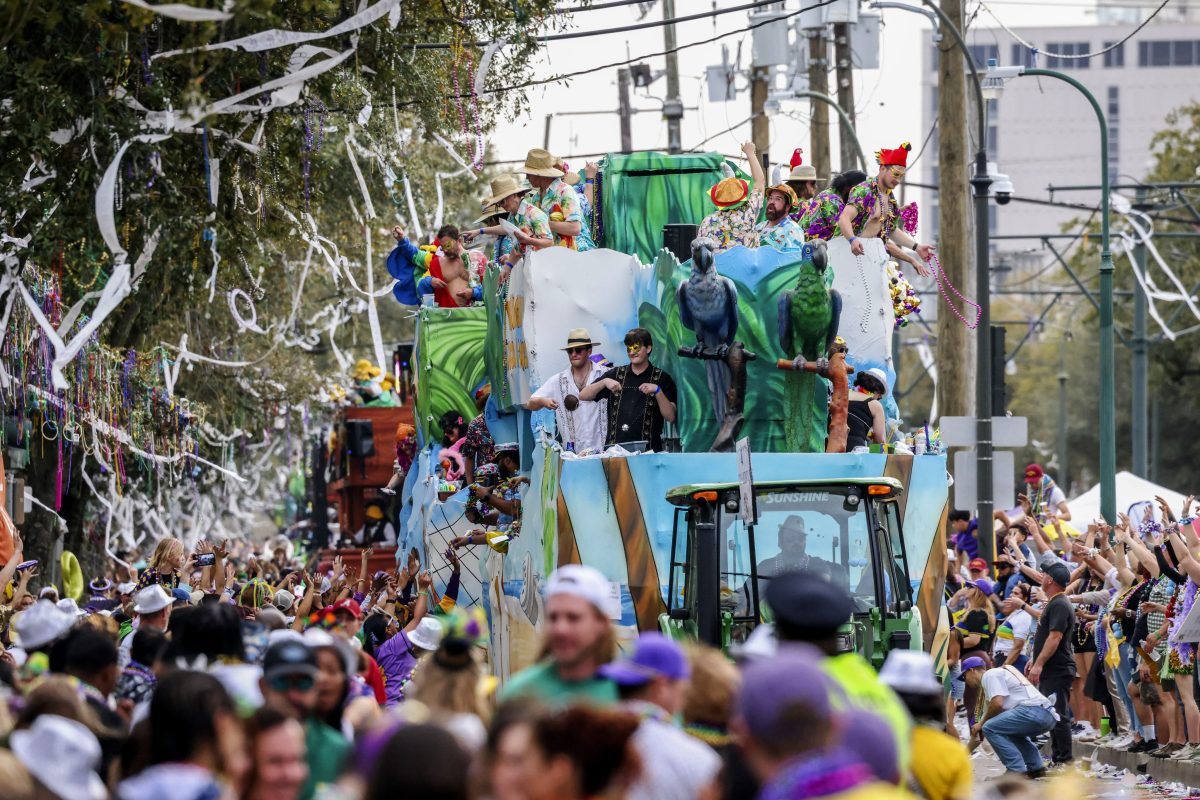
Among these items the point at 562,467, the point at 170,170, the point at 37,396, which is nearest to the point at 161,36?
the point at 170,170

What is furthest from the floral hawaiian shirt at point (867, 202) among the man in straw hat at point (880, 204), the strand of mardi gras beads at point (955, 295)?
the strand of mardi gras beads at point (955, 295)

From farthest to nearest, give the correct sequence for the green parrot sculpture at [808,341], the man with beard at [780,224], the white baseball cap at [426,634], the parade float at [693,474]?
the man with beard at [780,224], the green parrot sculpture at [808,341], the white baseball cap at [426,634], the parade float at [693,474]

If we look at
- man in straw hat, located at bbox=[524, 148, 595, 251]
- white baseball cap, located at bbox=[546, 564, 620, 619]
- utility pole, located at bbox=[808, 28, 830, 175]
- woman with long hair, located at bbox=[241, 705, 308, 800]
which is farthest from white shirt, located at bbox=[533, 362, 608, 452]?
utility pole, located at bbox=[808, 28, 830, 175]

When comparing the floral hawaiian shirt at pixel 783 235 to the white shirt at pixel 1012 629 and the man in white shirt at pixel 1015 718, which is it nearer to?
the man in white shirt at pixel 1015 718

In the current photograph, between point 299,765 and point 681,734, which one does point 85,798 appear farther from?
point 681,734

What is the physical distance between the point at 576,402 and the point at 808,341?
1906 millimetres

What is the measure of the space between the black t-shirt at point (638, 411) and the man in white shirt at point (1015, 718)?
10.8ft

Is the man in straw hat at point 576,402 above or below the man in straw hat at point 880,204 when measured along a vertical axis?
below

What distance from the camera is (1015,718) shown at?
1562 centimetres

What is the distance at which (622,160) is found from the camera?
19.1m

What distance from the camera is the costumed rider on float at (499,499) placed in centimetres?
1795

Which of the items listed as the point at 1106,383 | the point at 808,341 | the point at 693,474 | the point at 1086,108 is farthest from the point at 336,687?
the point at 1086,108

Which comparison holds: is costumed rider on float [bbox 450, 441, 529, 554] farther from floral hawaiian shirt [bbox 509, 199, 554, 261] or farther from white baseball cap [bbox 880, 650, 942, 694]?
white baseball cap [bbox 880, 650, 942, 694]

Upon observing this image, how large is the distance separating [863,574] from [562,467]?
2427mm
